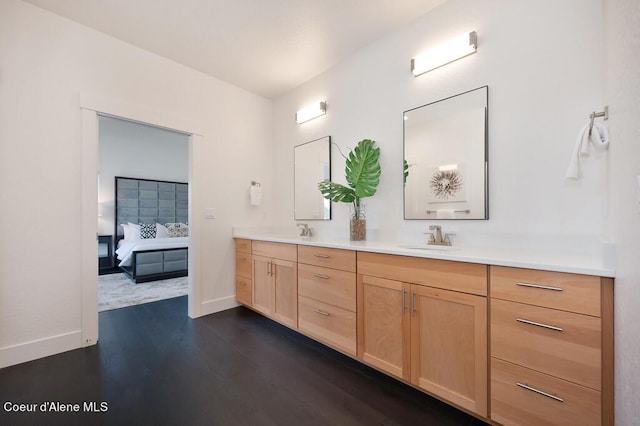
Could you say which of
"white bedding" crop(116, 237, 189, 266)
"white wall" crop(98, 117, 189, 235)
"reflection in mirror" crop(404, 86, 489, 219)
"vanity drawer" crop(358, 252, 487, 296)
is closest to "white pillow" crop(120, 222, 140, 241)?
"white bedding" crop(116, 237, 189, 266)

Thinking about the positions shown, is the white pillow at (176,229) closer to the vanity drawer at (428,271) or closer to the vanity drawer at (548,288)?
the vanity drawer at (428,271)

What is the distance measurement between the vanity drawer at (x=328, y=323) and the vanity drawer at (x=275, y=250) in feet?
1.26

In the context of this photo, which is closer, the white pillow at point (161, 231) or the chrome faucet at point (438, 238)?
the chrome faucet at point (438, 238)

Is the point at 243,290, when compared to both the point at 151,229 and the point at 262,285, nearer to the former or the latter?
the point at 262,285

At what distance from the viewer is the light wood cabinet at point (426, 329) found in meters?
1.38

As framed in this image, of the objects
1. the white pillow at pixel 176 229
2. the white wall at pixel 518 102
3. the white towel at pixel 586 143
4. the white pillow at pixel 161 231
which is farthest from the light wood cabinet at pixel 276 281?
the white pillow at pixel 161 231

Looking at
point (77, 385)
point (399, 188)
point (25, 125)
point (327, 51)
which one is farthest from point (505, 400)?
point (25, 125)

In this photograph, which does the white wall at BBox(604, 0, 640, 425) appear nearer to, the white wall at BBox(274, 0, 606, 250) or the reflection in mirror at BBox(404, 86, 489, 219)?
the white wall at BBox(274, 0, 606, 250)

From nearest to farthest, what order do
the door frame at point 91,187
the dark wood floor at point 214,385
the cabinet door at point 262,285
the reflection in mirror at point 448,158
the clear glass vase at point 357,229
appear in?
1. the dark wood floor at point 214,385
2. the reflection in mirror at point 448,158
3. the door frame at point 91,187
4. the clear glass vase at point 357,229
5. the cabinet door at point 262,285

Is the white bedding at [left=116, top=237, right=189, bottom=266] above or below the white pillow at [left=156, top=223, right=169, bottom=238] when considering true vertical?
below

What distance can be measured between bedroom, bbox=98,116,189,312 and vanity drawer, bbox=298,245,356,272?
2.67m

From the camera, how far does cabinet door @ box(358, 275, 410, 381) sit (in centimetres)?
166

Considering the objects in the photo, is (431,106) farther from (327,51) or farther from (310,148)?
(310,148)

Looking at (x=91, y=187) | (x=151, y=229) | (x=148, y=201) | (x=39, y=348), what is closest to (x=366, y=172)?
(x=91, y=187)
